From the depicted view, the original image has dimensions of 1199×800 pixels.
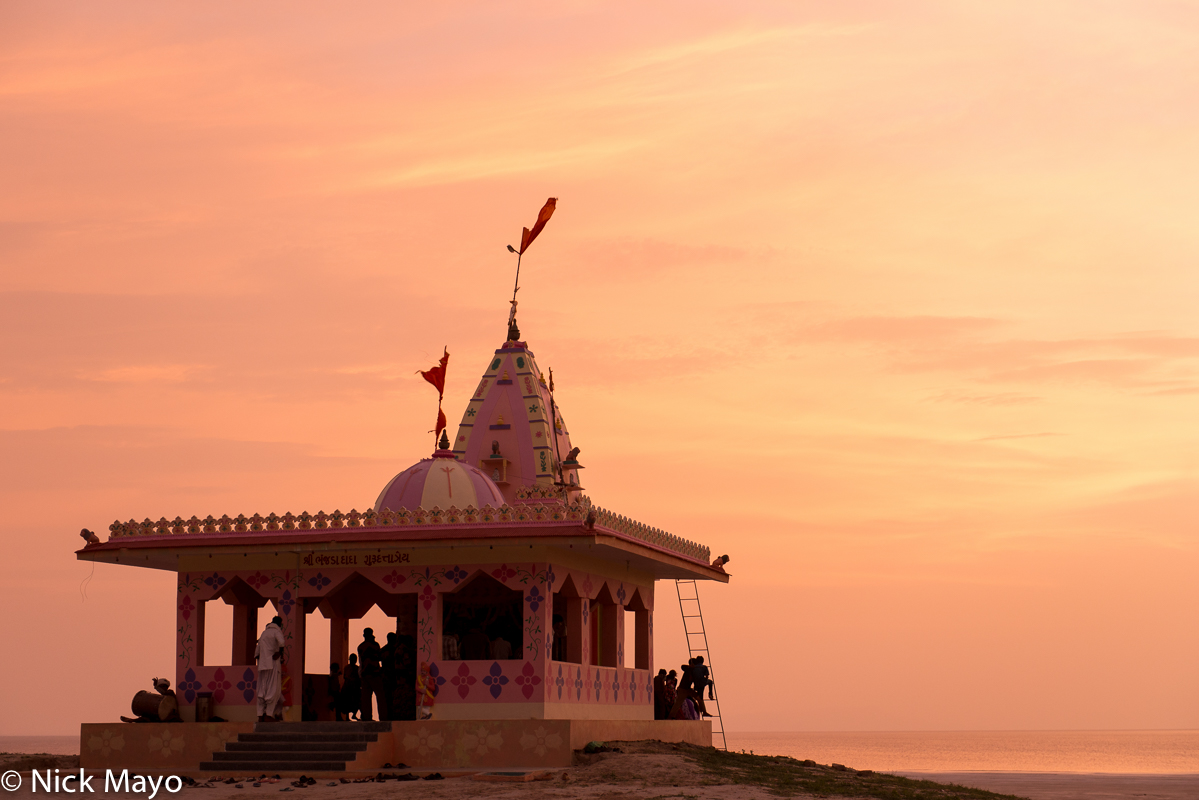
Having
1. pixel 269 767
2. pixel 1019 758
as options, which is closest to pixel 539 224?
pixel 269 767

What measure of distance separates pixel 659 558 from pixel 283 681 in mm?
7528

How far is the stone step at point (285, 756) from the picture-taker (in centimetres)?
2506

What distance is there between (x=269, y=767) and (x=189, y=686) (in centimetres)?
394

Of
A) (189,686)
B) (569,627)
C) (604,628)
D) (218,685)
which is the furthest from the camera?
(604,628)

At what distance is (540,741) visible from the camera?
2541 cm

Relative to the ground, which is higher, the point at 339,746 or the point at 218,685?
the point at 218,685

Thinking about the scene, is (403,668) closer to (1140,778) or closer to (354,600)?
(354,600)

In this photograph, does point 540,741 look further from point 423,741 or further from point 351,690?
point 351,690

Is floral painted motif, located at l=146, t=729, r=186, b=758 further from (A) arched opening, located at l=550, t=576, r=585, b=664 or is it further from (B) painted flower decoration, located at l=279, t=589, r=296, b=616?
(A) arched opening, located at l=550, t=576, r=585, b=664

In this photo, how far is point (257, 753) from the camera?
25859mm

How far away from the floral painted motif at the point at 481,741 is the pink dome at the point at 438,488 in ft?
15.5

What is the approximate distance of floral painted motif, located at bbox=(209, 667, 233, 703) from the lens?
28203 millimetres

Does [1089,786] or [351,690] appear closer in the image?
[351,690]

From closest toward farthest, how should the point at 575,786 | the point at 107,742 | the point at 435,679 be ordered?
the point at 575,786 → the point at 435,679 → the point at 107,742
